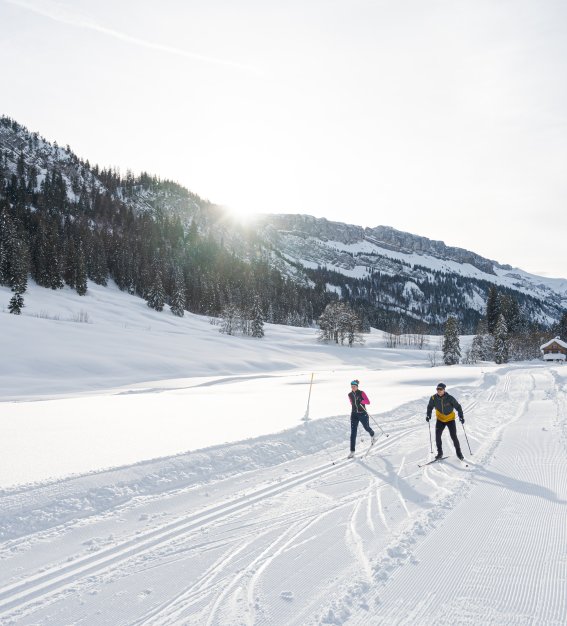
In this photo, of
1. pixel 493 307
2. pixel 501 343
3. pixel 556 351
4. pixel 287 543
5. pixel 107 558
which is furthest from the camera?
pixel 493 307

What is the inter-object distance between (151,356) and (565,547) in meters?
35.5

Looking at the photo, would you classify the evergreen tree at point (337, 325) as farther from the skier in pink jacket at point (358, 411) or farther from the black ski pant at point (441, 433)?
the black ski pant at point (441, 433)

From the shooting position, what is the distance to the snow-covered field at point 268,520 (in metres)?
4.25

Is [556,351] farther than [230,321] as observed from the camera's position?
Yes

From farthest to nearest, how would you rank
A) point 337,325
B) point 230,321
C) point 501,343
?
1. point 337,325
2. point 230,321
3. point 501,343

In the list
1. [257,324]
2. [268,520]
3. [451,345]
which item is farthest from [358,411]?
[257,324]

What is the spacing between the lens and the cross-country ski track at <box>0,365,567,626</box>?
4168 mm

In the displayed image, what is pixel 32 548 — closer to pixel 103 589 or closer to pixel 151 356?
pixel 103 589

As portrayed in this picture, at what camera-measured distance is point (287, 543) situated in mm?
5590

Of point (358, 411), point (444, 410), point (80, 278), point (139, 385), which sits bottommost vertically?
point (139, 385)

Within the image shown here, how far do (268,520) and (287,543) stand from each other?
773mm

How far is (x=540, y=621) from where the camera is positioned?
3.91 metres

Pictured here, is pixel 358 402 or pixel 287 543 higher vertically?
pixel 358 402

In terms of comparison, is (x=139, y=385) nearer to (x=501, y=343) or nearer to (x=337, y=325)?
(x=337, y=325)
